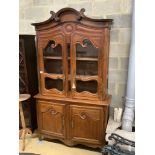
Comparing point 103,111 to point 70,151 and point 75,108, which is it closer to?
point 75,108

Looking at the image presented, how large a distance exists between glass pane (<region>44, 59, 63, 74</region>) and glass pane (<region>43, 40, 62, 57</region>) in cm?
10

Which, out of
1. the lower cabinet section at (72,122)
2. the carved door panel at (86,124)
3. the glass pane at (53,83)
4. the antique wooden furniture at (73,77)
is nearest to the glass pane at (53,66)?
the antique wooden furniture at (73,77)

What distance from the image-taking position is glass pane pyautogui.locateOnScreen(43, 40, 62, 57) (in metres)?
2.54

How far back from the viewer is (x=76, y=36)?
93.5 inches

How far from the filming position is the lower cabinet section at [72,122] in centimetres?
245

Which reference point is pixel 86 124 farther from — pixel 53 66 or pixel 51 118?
pixel 53 66

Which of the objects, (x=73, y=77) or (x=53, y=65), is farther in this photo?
(x=53, y=65)

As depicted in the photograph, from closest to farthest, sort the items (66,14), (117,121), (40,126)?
(66,14) < (117,121) < (40,126)

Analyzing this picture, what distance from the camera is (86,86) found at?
2.54m

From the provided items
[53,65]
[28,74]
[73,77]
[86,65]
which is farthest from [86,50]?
[28,74]

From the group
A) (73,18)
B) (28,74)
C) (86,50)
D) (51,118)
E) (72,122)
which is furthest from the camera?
(28,74)

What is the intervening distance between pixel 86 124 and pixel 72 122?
19 cm
